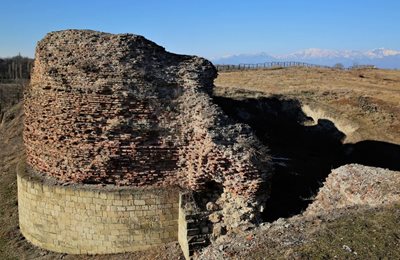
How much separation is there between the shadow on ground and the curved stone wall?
10.7 feet

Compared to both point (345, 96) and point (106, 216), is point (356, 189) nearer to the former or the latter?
point (106, 216)

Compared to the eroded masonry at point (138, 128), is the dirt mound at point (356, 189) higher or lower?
lower

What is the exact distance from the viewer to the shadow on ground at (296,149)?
49.6ft

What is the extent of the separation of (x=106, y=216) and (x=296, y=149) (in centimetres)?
1438

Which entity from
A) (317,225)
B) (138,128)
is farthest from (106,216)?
(317,225)

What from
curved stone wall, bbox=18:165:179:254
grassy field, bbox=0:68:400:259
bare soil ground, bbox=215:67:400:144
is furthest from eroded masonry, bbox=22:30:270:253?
bare soil ground, bbox=215:67:400:144

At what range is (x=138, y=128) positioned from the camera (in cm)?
1149

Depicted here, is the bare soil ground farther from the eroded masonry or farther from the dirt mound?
the eroded masonry

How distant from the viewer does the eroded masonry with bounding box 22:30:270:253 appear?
11.0 m

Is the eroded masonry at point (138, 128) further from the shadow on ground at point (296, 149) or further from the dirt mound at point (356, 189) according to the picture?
the dirt mound at point (356, 189)

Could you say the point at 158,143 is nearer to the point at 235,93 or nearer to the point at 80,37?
the point at 80,37

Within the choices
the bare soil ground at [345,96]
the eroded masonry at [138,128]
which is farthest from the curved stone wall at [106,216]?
the bare soil ground at [345,96]

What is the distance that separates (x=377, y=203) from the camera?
1097cm

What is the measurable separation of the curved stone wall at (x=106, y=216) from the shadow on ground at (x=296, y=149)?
3276 millimetres
